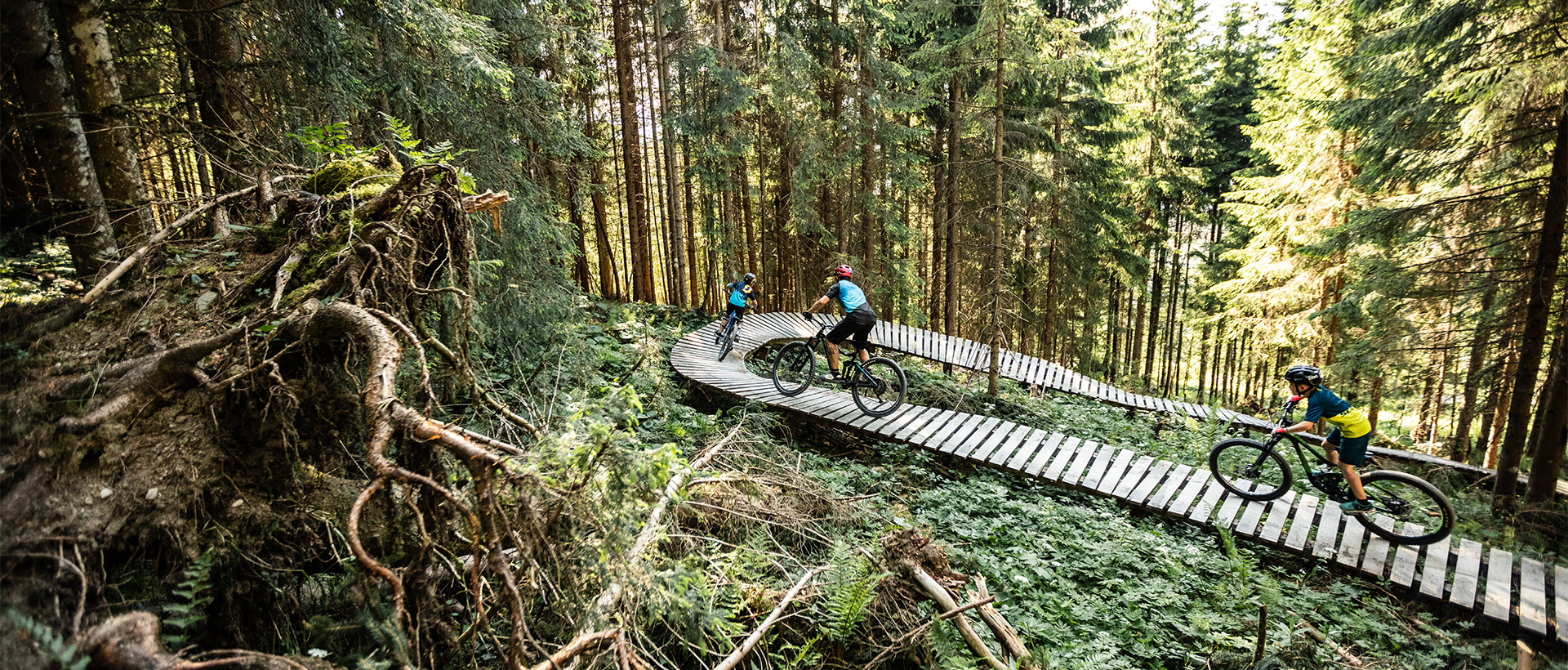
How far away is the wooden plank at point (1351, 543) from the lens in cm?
519

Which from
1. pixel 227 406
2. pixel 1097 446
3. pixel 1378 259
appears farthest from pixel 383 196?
pixel 1378 259

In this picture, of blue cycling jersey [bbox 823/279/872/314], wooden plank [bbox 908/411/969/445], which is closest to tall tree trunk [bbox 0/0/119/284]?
blue cycling jersey [bbox 823/279/872/314]

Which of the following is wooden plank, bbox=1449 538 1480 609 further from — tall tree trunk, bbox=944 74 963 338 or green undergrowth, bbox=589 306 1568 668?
tall tree trunk, bbox=944 74 963 338

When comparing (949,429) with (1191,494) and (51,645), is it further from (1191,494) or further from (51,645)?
(51,645)

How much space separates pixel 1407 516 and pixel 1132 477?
8.83 ft

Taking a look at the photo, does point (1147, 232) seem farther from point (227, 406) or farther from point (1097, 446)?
point (227, 406)

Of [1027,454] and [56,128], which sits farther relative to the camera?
[1027,454]

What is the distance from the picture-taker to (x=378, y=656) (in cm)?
230

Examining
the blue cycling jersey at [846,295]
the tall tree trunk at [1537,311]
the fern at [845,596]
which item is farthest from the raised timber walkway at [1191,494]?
the fern at [845,596]

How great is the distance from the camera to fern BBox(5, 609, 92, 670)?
1223 millimetres

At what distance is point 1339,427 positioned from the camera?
5.72 metres

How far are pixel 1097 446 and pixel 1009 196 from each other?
8.58 metres

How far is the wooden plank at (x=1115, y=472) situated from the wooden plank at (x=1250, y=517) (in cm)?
115

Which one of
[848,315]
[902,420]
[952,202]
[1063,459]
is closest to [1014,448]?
[1063,459]
